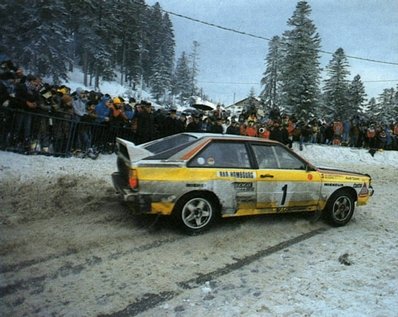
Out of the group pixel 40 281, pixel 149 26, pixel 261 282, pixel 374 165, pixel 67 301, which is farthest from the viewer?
pixel 149 26

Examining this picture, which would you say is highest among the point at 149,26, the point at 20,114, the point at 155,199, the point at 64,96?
the point at 149,26

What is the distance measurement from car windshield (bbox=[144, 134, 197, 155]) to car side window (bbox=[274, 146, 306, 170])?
1559 millimetres

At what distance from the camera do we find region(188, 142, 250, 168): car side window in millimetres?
6109

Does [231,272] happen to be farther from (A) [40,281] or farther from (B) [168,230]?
(A) [40,281]

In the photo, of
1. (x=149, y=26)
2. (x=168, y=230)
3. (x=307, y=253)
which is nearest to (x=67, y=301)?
(x=168, y=230)

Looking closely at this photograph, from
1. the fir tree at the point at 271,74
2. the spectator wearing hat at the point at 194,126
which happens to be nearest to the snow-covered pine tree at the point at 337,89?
the fir tree at the point at 271,74

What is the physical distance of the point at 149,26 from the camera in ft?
→ 211

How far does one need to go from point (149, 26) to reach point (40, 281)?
6480 centimetres

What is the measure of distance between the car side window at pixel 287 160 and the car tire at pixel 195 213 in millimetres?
1535

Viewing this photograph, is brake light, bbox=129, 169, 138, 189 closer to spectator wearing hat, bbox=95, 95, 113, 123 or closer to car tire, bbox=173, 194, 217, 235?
car tire, bbox=173, 194, 217, 235

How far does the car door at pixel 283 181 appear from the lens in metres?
6.53

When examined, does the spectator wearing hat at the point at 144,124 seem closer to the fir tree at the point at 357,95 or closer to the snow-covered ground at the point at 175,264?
the snow-covered ground at the point at 175,264

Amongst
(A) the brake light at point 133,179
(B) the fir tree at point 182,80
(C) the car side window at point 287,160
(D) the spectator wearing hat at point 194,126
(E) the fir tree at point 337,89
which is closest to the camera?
(A) the brake light at point 133,179

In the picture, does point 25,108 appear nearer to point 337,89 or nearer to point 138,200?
point 138,200
